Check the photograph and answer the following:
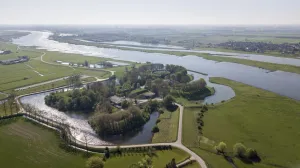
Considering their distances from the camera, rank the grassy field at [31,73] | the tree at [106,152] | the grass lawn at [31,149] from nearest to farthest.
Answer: the grass lawn at [31,149]
the tree at [106,152]
the grassy field at [31,73]

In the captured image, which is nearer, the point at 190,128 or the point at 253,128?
the point at 253,128

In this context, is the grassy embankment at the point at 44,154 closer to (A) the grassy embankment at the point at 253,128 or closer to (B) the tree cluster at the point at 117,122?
(A) the grassy embankment at the point at 253,128

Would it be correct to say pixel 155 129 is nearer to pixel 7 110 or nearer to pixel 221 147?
pixel 221 147

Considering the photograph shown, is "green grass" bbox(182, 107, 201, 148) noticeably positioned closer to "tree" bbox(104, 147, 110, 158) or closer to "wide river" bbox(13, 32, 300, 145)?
"wide river" bbox(13, 32, 300, 145)

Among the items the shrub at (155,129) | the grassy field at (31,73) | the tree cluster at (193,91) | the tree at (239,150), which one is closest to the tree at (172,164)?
the tree at (239,150)

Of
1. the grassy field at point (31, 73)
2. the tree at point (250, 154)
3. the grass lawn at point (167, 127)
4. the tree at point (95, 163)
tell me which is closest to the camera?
the tree at point (95, 163)

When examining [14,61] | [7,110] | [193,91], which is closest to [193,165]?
[193,91]
